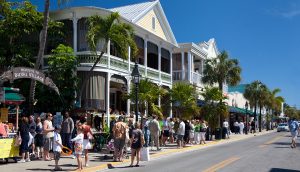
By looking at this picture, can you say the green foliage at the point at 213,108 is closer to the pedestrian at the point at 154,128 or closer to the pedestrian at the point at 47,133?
the pedestrian at the point at 154,128

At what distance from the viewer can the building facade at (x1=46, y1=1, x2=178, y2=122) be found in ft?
87.8

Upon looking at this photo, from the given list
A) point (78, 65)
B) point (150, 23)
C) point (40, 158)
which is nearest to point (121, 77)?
point (78, 65)

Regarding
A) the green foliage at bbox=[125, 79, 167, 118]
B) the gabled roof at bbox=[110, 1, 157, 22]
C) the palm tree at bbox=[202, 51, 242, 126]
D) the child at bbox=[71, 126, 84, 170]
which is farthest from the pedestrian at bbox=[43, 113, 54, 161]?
the palm tree at bbox=[202, 51, 242, 126]

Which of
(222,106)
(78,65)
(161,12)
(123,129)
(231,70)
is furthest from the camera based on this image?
(231,70)

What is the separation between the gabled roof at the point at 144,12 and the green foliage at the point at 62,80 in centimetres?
733

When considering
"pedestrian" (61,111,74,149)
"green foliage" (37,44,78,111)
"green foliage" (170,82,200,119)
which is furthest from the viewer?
"green foliage" (170,82,200,119)

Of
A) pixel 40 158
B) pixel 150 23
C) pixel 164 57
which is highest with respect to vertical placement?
pixel 150 23

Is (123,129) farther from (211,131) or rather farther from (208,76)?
(208,76)

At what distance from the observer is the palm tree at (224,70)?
40344 millimetres

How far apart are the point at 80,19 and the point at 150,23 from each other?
29.1ft

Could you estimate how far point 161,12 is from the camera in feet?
121

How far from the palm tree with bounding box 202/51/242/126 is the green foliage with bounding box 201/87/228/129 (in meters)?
6.85

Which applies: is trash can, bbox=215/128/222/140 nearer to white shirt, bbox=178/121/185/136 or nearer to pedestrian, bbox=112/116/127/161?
white shirt, bbox=178/121/185/136

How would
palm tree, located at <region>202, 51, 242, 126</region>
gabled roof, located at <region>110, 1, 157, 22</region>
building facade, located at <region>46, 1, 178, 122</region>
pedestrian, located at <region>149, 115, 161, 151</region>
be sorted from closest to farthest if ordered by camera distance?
pedestrian, located at <region>149, 115, 161, 151</region>, building facade, located at <region>46, 1, 178, 122</region>, gabled roof, located at <region>110, 1, 157, 22</region>, palm tree, located at <region>202, 51, 242, 126</region>
